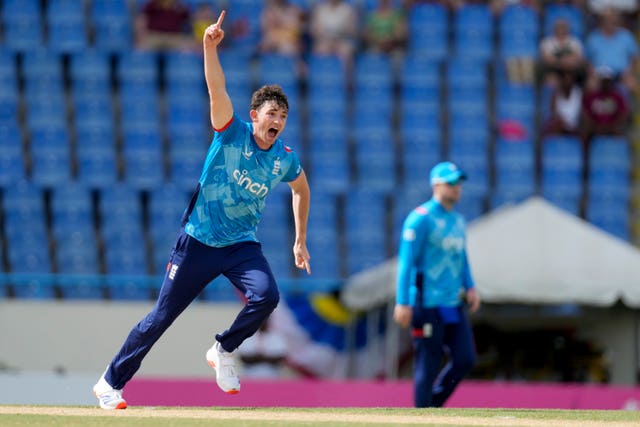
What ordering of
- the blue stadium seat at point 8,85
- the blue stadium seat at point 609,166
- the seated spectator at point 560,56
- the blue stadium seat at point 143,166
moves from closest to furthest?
the blue stadium seat at point 143,166
the blue stadium seat at point 609,166
the blue stadium seat at point 8,85
the seated spectator at point 560,56

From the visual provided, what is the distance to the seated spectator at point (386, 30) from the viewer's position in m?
18.2

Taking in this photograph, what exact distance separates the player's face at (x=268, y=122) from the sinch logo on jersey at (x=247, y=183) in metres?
0.20

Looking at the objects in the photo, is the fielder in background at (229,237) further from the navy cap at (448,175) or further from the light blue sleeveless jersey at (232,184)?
the navy cap at (448,175)

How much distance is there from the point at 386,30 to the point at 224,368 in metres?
11.2

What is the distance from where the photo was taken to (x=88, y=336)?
14852mm

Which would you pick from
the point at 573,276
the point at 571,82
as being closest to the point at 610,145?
the point at 571,82

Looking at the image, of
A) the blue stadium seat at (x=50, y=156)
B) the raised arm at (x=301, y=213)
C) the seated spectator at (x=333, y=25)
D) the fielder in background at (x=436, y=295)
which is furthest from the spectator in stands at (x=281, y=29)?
the raised arm at (x=301, y=213)

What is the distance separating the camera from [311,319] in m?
14.7

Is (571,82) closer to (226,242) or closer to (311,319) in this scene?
(311,319)

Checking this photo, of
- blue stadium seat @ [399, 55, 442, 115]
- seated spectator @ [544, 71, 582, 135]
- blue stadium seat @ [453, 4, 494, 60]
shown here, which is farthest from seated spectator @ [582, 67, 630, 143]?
blue stadium seat @ [399, 55, 442, 115]

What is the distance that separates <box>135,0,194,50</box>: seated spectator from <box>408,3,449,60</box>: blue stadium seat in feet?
9.99

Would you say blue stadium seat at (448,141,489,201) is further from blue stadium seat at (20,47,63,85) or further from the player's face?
the player's face

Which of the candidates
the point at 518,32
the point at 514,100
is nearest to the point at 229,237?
the point at 514,100

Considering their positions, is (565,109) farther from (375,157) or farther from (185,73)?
(185,73)
